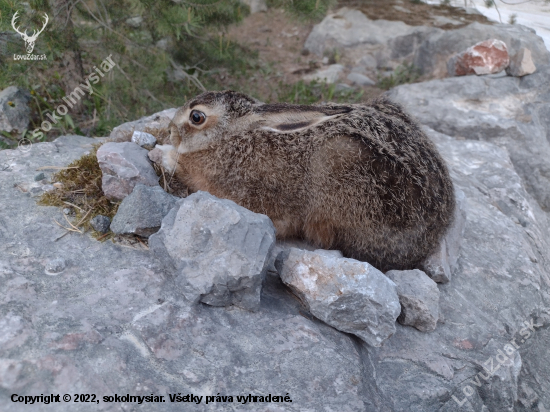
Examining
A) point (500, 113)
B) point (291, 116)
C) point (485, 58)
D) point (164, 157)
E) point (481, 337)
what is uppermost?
point (291, 116)

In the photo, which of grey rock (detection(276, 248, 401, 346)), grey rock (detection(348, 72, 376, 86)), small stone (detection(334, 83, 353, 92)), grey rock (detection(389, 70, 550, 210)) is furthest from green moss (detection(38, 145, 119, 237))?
grey rock (detection(348, 72, 376, 86))

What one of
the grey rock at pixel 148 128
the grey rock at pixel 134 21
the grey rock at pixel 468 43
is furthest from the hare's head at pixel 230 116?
the grey rock at pixel 468 43

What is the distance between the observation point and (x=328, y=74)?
9.41 m

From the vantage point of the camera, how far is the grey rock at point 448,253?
12.0 feet

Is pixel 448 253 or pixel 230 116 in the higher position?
pixel 230 116

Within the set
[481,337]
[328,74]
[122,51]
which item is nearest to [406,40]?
[328,74]

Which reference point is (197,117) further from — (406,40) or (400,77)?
(406,40)

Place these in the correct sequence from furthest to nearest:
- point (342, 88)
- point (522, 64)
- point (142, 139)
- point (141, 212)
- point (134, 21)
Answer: point (342, 88)
point (522, 64)
point (134, 21)
point (142, 139)
point (141, 212)

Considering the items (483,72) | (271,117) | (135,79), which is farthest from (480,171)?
(135,79)

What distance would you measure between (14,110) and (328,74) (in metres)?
5.71

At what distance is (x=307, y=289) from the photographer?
2.98m

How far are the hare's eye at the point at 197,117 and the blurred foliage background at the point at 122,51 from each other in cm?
178

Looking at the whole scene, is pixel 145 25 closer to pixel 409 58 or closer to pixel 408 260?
pixel 408 260

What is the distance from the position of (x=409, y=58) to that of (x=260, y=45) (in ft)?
10.7
